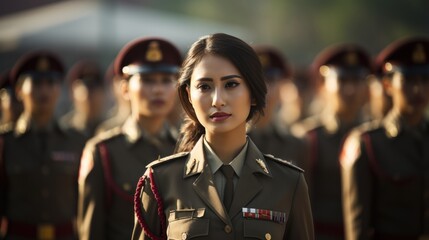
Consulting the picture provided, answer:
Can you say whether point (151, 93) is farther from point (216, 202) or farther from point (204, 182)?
point (216, 202)

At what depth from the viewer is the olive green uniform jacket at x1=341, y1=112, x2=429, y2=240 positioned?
19.6ft

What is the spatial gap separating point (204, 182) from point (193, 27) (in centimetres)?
2924

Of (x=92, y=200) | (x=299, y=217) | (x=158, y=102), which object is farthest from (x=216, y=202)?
(x=158, y=102)

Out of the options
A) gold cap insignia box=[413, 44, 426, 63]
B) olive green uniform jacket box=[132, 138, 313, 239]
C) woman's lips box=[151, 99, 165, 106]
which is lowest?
olive green uniform jacket box=[132, 138, 313, 239]

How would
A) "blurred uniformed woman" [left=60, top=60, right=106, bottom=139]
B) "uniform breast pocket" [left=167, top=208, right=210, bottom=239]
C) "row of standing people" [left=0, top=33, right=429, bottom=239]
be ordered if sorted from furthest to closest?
"blurred uniformed woman" [left=60, top=60, right=106, bottom=139] < "row of standing people" [left=0, top=33, right=429, bottom=239] < "uniform breast pocket" [left=167, top=208, right=210, bottom=239]

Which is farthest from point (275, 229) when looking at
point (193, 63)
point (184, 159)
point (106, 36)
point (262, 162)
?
point (106, 36)

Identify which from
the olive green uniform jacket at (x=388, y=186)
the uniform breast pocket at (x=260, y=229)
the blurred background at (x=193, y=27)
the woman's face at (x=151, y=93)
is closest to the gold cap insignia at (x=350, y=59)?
the olive green uniform jacket at (x=388, y=186)

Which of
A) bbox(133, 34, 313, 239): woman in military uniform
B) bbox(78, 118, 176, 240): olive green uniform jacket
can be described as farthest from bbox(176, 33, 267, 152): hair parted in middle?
bbox(78, 118, 176, 240): olive green uniform jacket

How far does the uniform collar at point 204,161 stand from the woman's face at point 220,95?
17cm

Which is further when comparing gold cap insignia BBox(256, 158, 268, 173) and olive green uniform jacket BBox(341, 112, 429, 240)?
olive green uniform jacket BBox(341, 112, 429, 240)

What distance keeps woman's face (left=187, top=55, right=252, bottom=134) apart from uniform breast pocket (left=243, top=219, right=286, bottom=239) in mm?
499

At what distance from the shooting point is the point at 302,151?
8312 mm

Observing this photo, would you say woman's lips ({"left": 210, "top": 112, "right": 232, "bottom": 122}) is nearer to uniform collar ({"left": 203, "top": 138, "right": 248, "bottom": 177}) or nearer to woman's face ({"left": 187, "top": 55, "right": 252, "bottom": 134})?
woman's face ({"left": 187, "top": 55, "right": 252, "bottom": 134})

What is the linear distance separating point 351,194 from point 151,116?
1.69m
